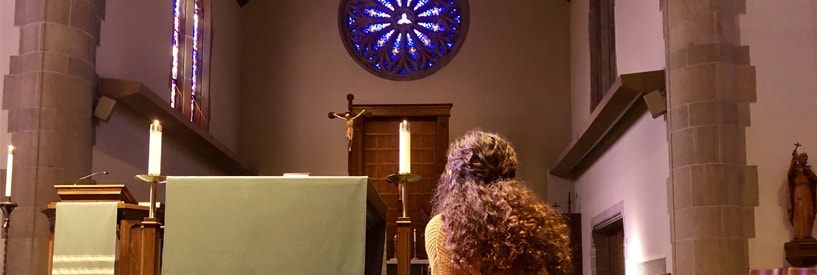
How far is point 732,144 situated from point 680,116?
477 millimetres

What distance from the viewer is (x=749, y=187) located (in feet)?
24.7

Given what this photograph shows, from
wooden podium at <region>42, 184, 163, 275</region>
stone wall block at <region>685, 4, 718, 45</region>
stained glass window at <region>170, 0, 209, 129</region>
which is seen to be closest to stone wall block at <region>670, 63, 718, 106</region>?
stone wall block at <region>685, 4, 718, 45</region>

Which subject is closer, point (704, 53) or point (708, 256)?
point (708, 256)

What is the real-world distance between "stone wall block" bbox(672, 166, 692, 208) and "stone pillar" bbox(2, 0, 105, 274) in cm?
505

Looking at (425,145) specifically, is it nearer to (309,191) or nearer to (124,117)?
(124,117)

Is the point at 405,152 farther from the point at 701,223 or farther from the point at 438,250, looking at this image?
the point at 701,223

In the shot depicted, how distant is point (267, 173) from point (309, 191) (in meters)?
11.3

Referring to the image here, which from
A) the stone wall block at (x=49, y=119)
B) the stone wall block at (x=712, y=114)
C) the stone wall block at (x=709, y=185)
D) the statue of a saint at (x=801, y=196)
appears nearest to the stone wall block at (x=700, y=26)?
the stone wall block at (x=712, y=114)

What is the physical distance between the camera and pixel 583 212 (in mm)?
13547

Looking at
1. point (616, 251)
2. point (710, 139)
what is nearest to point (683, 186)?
point (710, 139)

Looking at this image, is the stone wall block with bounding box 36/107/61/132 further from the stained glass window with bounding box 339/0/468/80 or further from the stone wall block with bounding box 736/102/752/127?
the stained glass window with bounding box 339/0/468/80

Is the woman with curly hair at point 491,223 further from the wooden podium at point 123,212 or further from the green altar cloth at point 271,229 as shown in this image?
the wooden podium at point 123,212

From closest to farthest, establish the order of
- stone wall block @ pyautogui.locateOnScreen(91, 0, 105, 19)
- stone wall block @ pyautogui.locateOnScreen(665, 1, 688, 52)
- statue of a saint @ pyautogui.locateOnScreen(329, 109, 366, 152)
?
stone wall block @ pyautogui.locateOnScreen(665, 1, 688, 52)
stone wall block @ pyautogui.locateOnScreen(91, 0, 105, 19)
statue of a saint @ pyautogui.locateOnScreen(329, 109, 366, 152)

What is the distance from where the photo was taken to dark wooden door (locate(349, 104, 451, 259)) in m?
13.6
